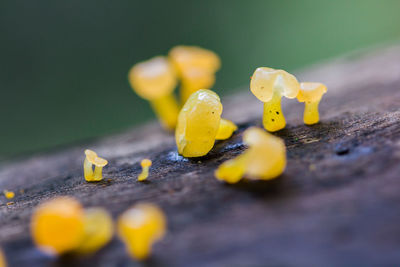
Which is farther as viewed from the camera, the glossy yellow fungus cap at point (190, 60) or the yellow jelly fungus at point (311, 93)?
the glossy yellow fungus cap at point (190, 60)

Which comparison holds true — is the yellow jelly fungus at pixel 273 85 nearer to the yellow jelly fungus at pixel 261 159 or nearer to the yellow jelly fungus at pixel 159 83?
the yellow jelly fungus at pixel 261 159

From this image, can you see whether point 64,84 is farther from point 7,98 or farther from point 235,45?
point 235,45

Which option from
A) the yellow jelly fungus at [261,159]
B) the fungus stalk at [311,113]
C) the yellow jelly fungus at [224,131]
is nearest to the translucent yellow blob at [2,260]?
the yellow jelly fungus at [261,159]

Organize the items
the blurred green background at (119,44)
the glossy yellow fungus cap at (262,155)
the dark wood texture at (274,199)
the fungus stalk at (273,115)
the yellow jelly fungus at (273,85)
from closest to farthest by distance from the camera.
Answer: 1. the dark wood texture at (274,199)
2. the glossy yellow fungus cap at (262,155)
3. the yellow jelly fungus at (273,85)
4. the fungus stalk at (273,115)
5. the blurred green background at (119,44)

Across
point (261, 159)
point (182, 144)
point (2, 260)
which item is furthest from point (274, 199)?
point (2, 260)

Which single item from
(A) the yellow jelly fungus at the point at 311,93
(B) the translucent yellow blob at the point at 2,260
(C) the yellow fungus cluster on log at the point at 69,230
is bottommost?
(B) the translucent yellow blob at the point at 2,260

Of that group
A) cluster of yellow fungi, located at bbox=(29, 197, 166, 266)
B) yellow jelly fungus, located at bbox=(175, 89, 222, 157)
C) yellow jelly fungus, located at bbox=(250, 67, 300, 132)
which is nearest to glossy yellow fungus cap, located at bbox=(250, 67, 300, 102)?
yellow jelly fungus, located at bbox=(250, 67, 300, 132)

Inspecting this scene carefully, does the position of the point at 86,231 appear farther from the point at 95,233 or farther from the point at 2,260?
the point at 2,260
